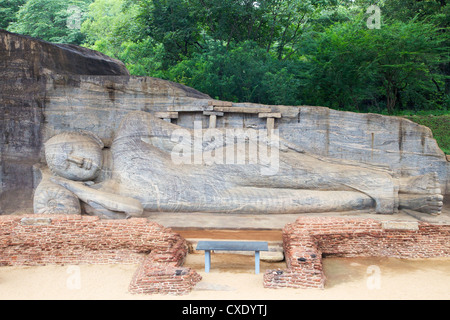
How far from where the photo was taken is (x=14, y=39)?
27.6 ft

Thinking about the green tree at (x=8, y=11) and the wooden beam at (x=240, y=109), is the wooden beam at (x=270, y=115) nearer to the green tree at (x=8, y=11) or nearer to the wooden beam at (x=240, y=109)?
the wooden beam at (x=240, y=109)

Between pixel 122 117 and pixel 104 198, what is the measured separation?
200 cm

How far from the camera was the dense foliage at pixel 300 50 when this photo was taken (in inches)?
Answer: 491

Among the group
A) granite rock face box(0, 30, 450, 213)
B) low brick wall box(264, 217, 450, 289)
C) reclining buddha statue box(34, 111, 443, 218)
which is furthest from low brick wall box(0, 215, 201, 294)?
granite rock face box(0, 30, 450, 213)

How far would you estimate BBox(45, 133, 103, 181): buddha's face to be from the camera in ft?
25.6

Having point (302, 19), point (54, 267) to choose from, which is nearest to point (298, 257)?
point (54, 267)

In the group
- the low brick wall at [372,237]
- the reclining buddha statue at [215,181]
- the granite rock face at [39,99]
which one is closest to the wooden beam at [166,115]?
the granite rock face at [39,99]

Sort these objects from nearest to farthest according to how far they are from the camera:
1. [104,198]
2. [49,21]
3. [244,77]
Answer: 1. [104,198]
2. [244,77]
3. [49,21]

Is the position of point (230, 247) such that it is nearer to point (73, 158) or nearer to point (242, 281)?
point (242, 281)

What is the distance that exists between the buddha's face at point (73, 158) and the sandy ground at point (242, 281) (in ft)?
7.07

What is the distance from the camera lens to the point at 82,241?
20.8ft

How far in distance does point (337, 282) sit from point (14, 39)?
7.02 meters

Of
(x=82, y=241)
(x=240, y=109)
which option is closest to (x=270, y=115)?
(x=240, y=109)

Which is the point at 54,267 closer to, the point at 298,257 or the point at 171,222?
the point at 171,222
